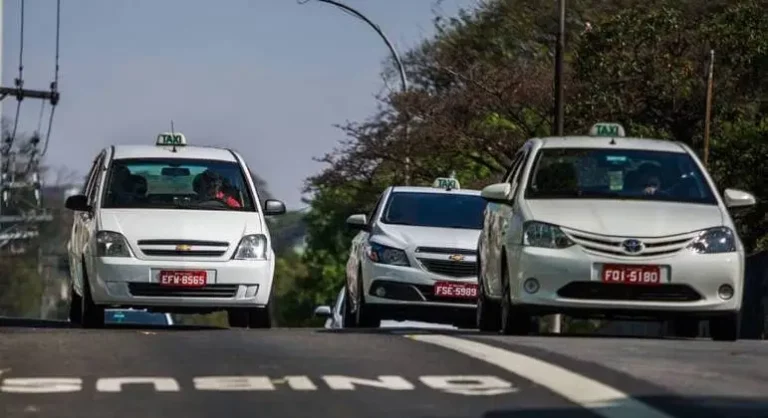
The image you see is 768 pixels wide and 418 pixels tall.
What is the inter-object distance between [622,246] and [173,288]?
5.24 metres

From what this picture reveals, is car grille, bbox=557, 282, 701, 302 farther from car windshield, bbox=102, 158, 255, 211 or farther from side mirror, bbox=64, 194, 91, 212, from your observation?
side mirror, bbox=64, 194, 91, 212

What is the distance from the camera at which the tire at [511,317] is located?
17375mm

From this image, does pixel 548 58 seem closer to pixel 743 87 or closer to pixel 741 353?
pixel 743 87

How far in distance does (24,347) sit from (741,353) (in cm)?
452

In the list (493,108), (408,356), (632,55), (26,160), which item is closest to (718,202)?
(408,356)

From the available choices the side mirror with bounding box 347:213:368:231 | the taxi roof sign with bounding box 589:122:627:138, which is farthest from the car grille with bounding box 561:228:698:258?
the side mirror with bounding box 347:213:368:231

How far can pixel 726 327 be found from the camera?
17406 mm

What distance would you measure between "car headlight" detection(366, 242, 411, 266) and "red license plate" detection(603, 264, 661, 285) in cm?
635

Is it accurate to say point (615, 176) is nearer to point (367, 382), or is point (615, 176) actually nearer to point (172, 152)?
point (172, 152)

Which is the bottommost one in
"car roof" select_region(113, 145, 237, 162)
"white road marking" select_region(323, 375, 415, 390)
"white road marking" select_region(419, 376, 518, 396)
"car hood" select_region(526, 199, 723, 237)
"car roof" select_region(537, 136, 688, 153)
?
"white road marking" select_region(323, 375, 415, 390)

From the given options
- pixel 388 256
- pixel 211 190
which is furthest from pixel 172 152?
pixel 388 256

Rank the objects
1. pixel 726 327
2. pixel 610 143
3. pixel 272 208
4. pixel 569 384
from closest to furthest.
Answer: pixel 569 384 < pixel 726 327 < pixel 610 143 < pixel 272 208

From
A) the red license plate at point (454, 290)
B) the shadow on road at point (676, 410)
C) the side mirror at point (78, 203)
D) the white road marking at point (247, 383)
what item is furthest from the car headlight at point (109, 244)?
the shadow on road at point (676, 410)

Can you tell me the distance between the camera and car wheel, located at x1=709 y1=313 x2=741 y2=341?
1730cm
